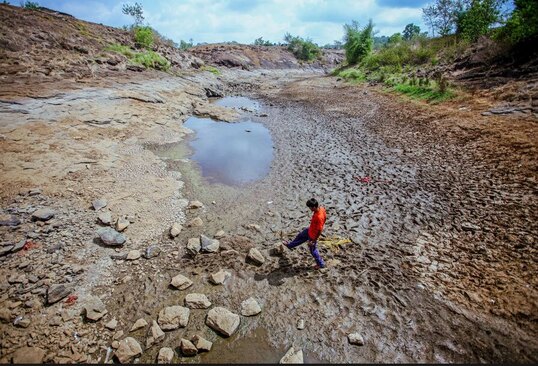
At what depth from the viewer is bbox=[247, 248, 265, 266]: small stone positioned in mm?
6021

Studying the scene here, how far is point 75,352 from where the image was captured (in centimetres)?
414

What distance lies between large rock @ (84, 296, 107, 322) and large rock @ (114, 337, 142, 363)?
76 centimetres

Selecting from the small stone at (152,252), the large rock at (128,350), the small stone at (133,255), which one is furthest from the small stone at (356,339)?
the small stone at (133,255)

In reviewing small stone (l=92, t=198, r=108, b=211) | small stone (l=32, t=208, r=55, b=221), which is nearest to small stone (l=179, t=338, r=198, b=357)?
small stone (l=92, t=198, r=108, b=211)

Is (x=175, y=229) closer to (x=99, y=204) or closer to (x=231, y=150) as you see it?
(x=99, y=204)

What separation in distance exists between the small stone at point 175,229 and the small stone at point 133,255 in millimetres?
900

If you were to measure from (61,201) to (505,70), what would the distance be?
2211 cm

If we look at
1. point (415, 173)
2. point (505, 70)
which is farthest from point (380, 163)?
point (505, 70)

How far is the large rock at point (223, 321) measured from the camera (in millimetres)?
4535

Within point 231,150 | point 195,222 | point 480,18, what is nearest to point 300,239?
point 195,222

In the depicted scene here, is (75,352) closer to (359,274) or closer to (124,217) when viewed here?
(124,217)

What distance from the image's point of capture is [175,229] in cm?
692

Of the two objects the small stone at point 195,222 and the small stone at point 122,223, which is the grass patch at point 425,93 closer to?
A: the small stone at point 195,222

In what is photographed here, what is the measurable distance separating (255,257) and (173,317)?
2.05 metres
